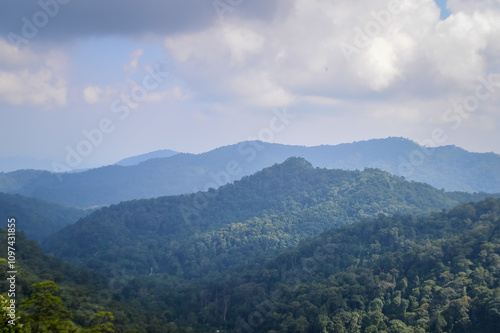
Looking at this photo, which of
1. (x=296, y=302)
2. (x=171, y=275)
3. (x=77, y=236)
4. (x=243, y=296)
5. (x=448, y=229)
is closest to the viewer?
(x=296, y=302)

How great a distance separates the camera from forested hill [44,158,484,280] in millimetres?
70625

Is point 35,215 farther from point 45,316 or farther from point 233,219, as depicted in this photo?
point 45,316

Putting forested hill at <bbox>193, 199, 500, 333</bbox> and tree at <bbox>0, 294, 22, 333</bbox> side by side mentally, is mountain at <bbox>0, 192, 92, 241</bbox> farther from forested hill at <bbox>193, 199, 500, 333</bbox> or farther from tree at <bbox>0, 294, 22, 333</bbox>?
tree at <bbox>0, 294, 22, 333</bbox>

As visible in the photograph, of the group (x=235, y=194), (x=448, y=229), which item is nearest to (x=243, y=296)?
(x=448, y=229)

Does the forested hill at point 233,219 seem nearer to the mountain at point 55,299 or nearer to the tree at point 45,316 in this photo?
the mountain at point 55,299

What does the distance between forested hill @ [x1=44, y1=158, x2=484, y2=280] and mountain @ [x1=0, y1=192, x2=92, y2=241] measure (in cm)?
1962

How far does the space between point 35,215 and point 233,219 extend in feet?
176

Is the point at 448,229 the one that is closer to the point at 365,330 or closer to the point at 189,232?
the point at 365,330

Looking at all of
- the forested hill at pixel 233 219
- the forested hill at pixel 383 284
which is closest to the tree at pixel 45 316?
the forested hill at pixel 383 284

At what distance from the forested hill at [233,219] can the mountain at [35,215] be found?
64.4 ft

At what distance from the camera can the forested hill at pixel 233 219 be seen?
70625 mm

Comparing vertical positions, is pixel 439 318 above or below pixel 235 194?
below

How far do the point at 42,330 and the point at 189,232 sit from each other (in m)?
66.8

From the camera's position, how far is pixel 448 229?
51875mm
